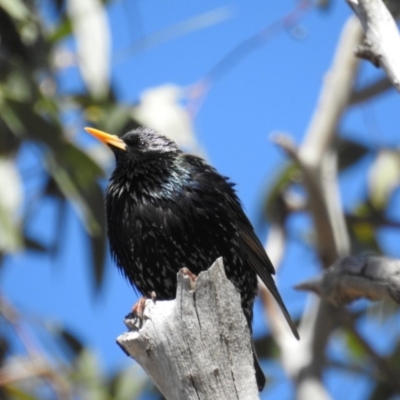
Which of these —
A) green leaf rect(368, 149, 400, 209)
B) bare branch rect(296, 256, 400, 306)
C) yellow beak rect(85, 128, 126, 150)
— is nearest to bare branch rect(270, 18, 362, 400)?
green leaf rect(368, 149, 400, 209)

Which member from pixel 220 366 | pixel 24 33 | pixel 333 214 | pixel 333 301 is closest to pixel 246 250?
pixel 333 301

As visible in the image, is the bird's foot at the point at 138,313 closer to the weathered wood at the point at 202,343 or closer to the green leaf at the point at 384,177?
the weathered wood at the point at 202,343

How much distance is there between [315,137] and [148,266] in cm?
325

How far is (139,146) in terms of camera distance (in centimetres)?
545

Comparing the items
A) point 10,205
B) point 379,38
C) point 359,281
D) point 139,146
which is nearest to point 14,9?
point 10,205

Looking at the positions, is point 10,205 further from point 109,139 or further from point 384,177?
point 384,177

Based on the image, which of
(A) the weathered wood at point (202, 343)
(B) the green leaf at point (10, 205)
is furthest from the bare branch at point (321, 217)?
(A) the weathered wood at point (202, 343)

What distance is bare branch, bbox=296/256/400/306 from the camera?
13.3 ft

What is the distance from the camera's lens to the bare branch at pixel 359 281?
4062 millimetres

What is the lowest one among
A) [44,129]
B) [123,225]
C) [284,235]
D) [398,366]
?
[398,366]

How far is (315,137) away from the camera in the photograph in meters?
7.95

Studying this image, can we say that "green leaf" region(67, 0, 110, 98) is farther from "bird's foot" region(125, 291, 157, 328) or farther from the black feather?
"bird's foot" region(125, 291, 157, 328)

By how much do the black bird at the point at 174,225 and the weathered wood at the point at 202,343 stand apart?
4.36 ft

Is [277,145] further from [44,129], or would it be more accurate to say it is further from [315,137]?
[44,129]
